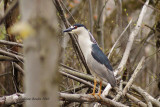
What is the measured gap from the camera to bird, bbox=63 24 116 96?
141 inches

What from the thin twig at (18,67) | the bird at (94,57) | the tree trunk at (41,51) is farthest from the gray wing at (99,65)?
the tree trunk at (41,51)

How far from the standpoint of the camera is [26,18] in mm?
1009

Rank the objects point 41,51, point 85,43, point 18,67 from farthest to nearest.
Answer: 1. point 85,43
2. point 18,67
3. point 41,51

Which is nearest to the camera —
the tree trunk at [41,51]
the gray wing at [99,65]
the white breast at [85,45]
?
the tree trunk at [41,51]

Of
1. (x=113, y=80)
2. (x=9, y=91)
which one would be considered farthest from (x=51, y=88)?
(x=9, y=91)

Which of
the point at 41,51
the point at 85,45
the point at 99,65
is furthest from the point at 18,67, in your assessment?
the point at 41,51

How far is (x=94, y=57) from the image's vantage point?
3.70 m

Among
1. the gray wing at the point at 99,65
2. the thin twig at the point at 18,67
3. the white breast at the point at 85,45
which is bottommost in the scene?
the gray wing at the point at 99,65

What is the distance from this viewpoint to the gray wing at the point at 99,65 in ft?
11.7

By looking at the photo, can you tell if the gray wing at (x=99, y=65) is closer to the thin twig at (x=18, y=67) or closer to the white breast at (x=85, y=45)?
the white breast at (x=85, y=45)

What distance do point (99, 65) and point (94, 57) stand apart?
148 millimetres

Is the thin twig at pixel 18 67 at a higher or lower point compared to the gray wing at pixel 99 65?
higher

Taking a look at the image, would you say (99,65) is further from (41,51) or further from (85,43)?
(41,51)

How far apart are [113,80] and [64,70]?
0.85 metres
